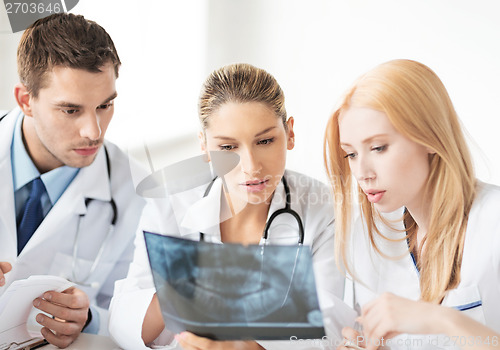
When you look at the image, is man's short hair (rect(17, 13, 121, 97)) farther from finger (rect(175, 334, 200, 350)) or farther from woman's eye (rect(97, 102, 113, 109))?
finger (rect(175, 334, 200, 350))

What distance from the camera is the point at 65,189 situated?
131 cm

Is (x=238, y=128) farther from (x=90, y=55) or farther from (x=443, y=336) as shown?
(x=443, y=336)

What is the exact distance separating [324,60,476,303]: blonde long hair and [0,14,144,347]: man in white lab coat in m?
0.50

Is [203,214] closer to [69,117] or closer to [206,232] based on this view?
[206,232]

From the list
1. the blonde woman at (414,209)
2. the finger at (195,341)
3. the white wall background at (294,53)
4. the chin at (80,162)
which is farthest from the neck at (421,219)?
the chin at (80,162)

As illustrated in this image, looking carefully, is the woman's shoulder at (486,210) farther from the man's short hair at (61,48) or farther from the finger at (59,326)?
the finger at (59,326)

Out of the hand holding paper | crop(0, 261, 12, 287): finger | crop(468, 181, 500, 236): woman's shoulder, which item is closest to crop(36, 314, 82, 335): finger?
the hand holding paper

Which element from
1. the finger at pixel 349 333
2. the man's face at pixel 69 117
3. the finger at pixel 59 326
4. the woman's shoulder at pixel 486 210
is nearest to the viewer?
the woman's shoulder at pixel 486 210

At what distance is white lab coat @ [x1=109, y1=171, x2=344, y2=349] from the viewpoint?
1128 mm

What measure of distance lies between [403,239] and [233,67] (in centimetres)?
45

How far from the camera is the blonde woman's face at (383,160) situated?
103 cm

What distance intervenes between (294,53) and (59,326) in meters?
0.78

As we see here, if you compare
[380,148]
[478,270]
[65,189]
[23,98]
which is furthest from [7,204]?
[478,270]
